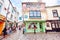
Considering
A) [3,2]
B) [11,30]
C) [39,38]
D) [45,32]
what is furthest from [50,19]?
[3,2]

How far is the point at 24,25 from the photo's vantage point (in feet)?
5.98

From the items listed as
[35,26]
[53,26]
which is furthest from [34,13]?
[53,26]

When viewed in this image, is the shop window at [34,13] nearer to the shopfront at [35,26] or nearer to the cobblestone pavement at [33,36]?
the shopfront at [35,26]

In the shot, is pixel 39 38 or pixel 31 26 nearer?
A: pixel 39 38

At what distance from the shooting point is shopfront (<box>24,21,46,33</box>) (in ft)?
5.97

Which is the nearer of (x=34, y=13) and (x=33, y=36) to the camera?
(x=33, y=36)

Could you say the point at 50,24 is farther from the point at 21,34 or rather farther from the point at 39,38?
the point at 21,34

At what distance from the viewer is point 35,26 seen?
184 cm

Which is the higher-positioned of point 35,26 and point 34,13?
point 34,13

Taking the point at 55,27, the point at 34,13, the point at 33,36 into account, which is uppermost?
the point at 34,13

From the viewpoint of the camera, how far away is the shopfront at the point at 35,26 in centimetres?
182

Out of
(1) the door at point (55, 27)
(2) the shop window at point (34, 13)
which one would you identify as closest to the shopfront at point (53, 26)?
(1) the door at point (55, 27)

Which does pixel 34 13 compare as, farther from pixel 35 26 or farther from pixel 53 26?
pixel 53 26

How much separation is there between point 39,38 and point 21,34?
30 cm
